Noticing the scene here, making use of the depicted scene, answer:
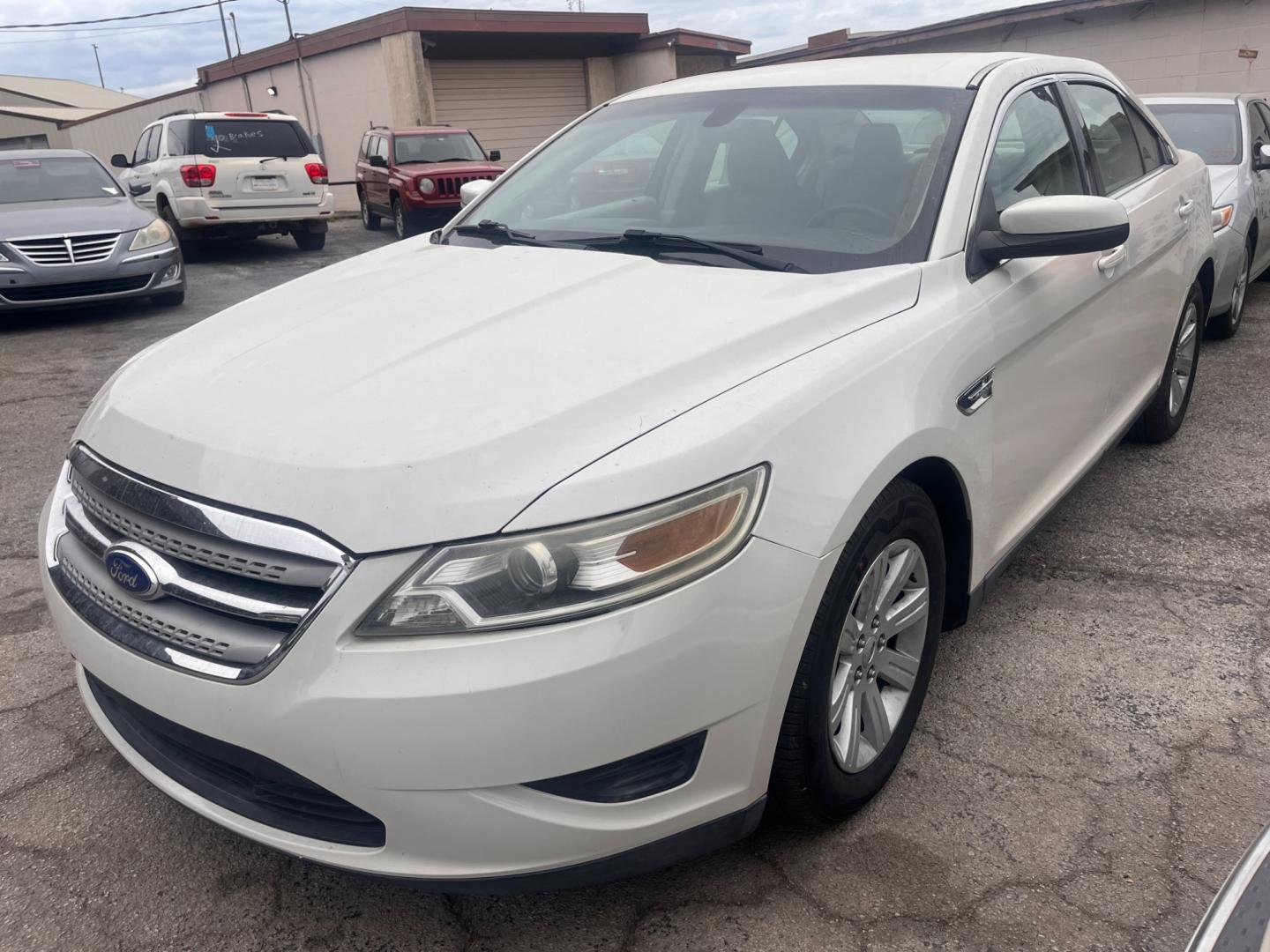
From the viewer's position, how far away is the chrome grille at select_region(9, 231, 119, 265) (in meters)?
7.97

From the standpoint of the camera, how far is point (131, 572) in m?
1.91

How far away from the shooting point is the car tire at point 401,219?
553 inches

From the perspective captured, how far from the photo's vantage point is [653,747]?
173cm

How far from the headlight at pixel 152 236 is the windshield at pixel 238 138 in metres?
3.81

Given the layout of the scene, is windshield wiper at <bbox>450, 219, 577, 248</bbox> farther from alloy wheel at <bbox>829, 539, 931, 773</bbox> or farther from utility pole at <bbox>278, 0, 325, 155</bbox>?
utility pole at <bbox>278, 0, 325, 155</bbox>

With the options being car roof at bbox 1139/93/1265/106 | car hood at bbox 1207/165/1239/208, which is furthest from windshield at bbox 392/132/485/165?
car hood at bbox 1207/165/1239/208

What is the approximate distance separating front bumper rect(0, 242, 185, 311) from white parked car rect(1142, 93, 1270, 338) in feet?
25.7

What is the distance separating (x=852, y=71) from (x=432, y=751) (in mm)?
2470

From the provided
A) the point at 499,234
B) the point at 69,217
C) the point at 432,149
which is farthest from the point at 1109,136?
the point at 432,149

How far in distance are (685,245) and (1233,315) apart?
5096 mm

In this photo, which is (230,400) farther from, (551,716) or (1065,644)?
(1065,644)

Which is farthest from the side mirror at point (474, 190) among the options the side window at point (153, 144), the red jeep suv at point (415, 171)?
the side window at point (153, 144)

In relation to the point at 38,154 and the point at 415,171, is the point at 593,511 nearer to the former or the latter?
the point at 38,154

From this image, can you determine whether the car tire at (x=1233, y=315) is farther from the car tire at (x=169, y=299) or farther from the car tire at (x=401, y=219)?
the car tire at (x=401, y=219)
